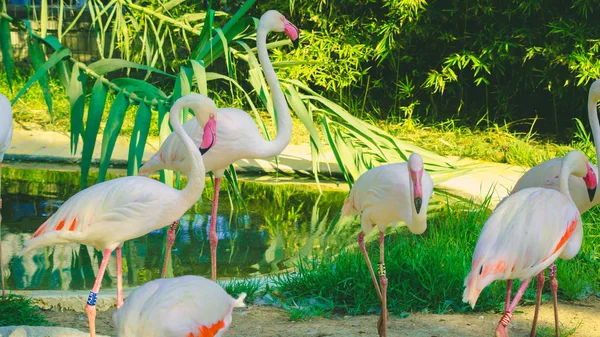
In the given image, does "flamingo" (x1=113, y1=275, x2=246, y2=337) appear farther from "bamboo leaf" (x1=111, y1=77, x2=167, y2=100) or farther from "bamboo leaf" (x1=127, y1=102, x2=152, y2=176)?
"bamboo leaf" (x1=111, y1=77, x2=167, y2=100)

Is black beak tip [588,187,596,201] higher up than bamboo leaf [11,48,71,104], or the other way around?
bamboo leaf [11,48,71,104]

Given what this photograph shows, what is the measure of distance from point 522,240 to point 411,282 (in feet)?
3.53

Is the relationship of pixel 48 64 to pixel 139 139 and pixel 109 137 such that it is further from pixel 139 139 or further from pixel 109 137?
pixel 139 139

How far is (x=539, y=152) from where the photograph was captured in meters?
7.72

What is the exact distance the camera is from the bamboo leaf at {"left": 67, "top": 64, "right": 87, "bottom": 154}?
4191mm

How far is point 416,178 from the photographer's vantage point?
11.6ft

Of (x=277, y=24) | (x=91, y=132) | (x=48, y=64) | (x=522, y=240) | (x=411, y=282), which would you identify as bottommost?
(x=411, y=282)

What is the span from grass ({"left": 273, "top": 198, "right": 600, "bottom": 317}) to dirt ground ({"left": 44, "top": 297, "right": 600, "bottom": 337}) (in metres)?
0.08

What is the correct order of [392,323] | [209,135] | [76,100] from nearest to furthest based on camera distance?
[209,135] < [392,323] < [76,100]

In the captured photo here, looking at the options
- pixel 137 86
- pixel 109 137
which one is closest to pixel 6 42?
pixel 137 86

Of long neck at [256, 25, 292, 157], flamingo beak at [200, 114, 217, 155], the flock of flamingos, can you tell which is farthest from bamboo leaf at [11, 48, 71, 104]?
long neck at [256, 25, 292, 157]

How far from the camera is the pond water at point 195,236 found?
4.95 metres

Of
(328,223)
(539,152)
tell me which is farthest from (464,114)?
(328,223)

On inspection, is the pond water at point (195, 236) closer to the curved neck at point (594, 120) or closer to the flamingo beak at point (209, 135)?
the flamingo beak at point (209, 135)
